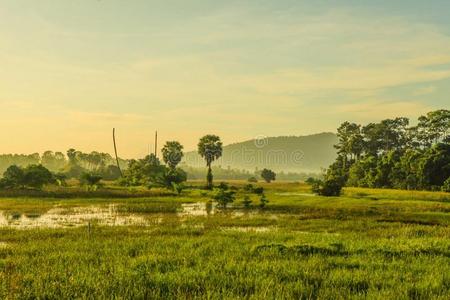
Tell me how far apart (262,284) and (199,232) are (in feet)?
46.2

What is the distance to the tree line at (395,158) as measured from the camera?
2876 inches

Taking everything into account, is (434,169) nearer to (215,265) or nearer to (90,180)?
(90,180)

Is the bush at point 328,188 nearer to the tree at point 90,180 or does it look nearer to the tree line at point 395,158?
the tree line at point 395,158

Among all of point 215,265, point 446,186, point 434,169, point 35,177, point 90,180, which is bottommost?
point 215,265

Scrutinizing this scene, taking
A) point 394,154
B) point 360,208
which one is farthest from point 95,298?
point 394,154

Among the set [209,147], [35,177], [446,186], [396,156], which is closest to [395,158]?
[396,156]

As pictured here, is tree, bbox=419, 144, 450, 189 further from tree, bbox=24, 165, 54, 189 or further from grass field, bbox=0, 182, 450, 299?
tree, bbox=24, 165, 54, 189

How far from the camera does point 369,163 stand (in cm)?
8981

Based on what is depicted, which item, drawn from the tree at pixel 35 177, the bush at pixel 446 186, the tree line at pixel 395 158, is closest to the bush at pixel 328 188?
the tree line at pixel 395 158

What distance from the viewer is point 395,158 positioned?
85.9 meters

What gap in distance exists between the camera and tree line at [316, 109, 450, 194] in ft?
240

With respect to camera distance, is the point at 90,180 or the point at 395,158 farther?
the point at 395,158

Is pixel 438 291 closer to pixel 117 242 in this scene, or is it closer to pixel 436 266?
pixel 436 266

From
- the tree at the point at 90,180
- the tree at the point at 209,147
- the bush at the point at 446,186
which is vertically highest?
the tree at the point at 209,147
